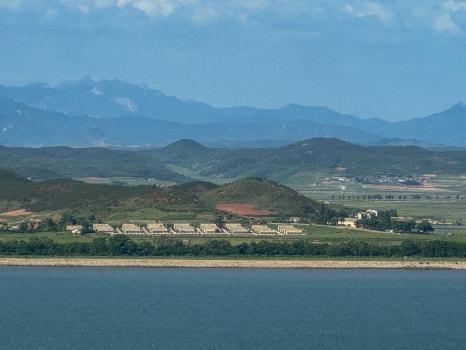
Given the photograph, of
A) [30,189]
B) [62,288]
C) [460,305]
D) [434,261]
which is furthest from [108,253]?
[30,189]

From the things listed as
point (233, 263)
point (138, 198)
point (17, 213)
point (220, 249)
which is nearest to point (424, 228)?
point (220, 249)

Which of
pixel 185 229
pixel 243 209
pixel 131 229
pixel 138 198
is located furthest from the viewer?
pixel 243 209

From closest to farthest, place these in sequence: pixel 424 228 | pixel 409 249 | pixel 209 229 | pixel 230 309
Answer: pixel 230 309, pixel 409 249, pixel 209 229, pixel 424 228

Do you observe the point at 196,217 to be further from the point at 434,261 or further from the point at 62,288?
the point at 62,288

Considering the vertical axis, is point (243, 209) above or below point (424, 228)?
above

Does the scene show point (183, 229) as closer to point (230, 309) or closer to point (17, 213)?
point (17, 213)

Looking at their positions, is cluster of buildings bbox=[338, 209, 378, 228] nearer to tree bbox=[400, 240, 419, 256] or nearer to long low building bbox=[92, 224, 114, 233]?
tree bbox=[400, 240, 419, 256]
